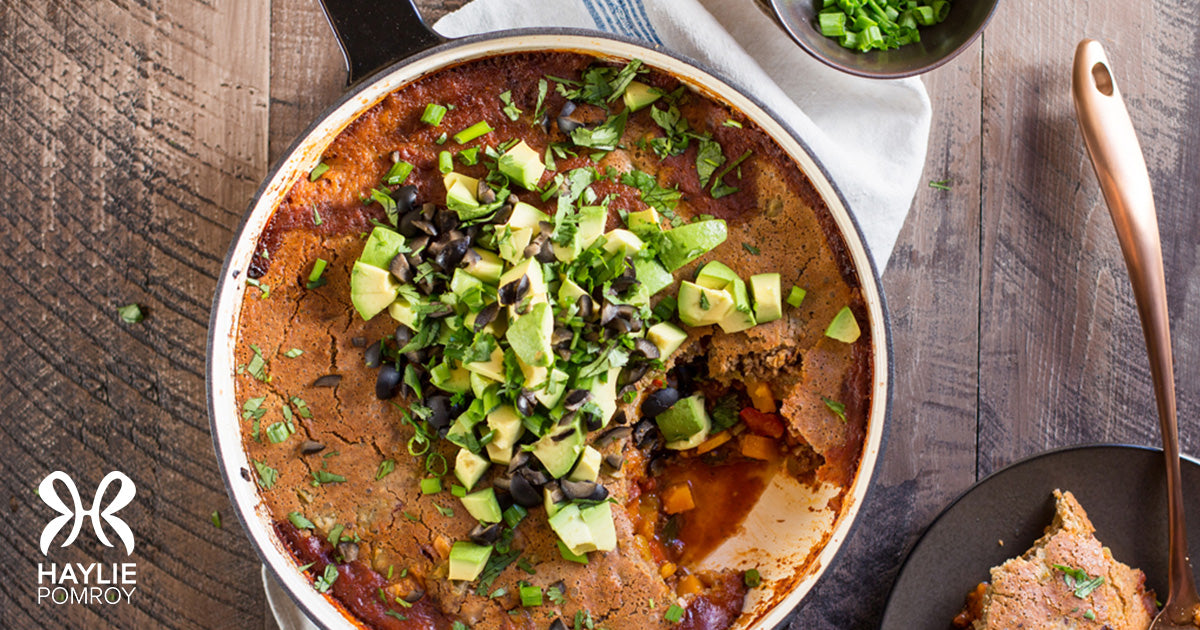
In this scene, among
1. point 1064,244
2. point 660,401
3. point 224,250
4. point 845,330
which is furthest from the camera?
point 1064,244

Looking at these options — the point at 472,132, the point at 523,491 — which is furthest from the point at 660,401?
the point at 472,132

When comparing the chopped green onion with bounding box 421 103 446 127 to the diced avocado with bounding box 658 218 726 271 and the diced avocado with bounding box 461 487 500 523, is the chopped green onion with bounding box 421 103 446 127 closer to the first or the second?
the diced avocado with bounding box 658 218 726 271

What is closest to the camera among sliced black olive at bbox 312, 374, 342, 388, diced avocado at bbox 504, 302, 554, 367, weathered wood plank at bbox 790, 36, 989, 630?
diced avocado at bbox 504, 302, 554, 367

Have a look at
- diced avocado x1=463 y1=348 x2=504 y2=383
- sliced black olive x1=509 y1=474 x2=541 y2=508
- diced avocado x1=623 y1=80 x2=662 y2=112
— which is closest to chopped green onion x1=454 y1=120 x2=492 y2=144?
diced avocado x1=623 y1=80 x2=662 y2=112

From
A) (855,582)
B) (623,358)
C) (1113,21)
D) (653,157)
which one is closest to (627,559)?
(623,358)

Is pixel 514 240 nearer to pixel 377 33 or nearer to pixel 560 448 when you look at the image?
pixel 560 448
